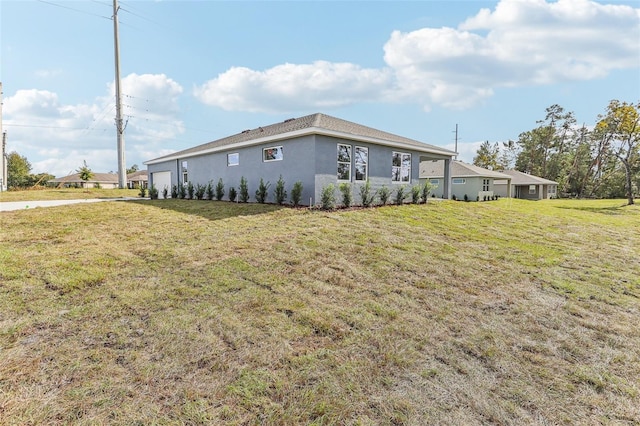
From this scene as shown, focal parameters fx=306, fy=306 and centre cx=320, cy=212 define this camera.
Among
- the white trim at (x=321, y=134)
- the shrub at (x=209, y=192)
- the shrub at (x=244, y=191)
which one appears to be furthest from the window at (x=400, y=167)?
the shrub at (x=209, y=192)

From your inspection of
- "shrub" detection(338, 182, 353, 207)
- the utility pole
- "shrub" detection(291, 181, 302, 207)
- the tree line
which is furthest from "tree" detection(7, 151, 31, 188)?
the tree line

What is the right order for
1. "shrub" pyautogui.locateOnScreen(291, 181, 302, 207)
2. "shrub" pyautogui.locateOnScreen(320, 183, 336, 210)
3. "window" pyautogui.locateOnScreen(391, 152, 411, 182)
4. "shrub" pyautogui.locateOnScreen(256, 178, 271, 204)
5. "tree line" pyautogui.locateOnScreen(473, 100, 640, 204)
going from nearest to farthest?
1. "shrub" pyautogui.locateOnScreen(320, 183, 336, 210)
2. "shrub" pyautogui.locateOnScreen(291, 181, 302, 207)
3. "shrub" pyautogui.locateOnScreen(256, 178, 271, 204)
4. "window" pyautogui.locateOnScreen(391, 152, 411, 182)
5. "tree line" pyautogui.locateOnScreen(473, 100, 640, 204)

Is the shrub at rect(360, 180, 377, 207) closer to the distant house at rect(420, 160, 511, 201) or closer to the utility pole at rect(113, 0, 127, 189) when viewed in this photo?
the distant house at rect(420, 160, 511, 201)

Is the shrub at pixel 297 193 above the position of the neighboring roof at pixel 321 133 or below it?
below

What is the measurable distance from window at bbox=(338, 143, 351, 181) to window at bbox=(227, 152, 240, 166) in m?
5.56

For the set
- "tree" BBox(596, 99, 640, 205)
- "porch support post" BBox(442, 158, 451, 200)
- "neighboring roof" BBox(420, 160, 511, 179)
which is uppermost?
"tree" BBox(596, 99, 640, 205)

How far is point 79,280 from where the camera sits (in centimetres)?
455

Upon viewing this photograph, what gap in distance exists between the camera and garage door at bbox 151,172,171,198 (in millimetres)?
20795

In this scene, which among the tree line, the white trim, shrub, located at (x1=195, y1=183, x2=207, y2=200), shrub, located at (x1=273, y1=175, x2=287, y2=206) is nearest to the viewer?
the white trim

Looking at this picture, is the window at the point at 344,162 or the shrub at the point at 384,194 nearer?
the window at the point at 344,162

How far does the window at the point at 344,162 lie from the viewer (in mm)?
12491

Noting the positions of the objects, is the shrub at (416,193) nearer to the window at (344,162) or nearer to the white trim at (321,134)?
the white trim at (321,134)

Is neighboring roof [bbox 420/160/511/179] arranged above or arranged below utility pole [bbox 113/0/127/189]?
below

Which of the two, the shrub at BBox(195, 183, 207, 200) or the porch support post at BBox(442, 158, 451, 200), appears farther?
the porch support post at BBox(442, 158, 451, 200)
